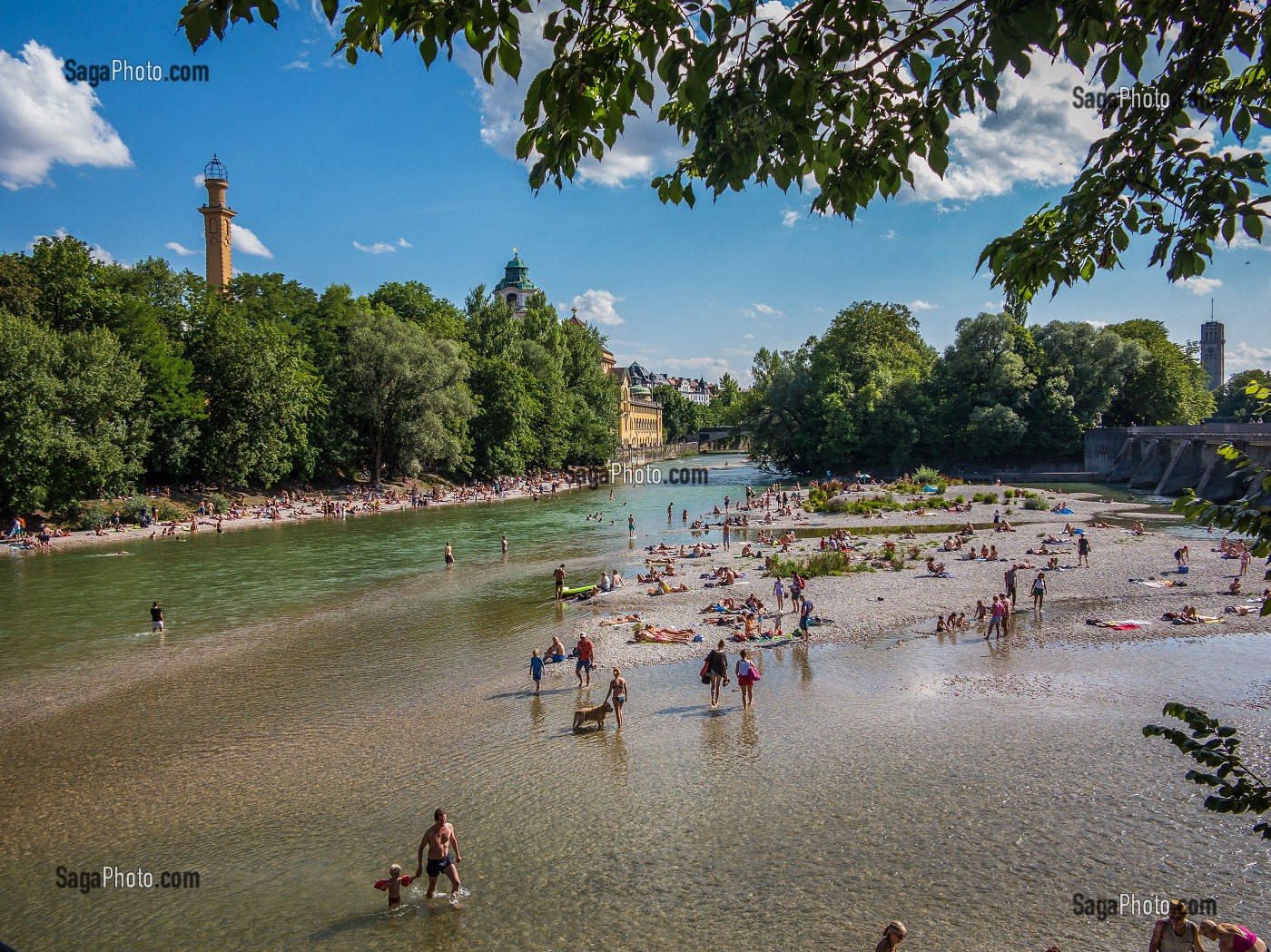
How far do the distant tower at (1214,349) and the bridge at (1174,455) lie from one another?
6025 inches

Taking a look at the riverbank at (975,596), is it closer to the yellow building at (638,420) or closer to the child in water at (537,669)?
the child in water at (537,669)

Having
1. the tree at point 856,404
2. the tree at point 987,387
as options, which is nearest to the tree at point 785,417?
the tree at point 856,404

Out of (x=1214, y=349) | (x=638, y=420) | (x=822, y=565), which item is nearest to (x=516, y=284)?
(x=638, y=420)

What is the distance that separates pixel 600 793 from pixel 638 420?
13544cm

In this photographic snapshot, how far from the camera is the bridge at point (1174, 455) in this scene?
51688mm

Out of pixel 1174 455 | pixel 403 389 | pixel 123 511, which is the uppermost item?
pixel 403 389

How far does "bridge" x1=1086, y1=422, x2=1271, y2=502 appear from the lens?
2035 inches

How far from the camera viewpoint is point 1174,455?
60.7 metres

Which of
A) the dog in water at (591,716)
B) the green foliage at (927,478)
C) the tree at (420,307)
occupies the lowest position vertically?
the dog in water at (591,716)

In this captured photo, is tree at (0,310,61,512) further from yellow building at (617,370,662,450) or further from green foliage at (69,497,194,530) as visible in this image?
yellow building at (617,370,662,450)

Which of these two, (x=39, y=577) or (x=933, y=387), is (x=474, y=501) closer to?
(x=39, y=577)

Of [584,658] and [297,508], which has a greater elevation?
[297,508]

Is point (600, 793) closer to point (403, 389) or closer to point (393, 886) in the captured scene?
point (393, 886)

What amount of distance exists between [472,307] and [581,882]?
84.2m
